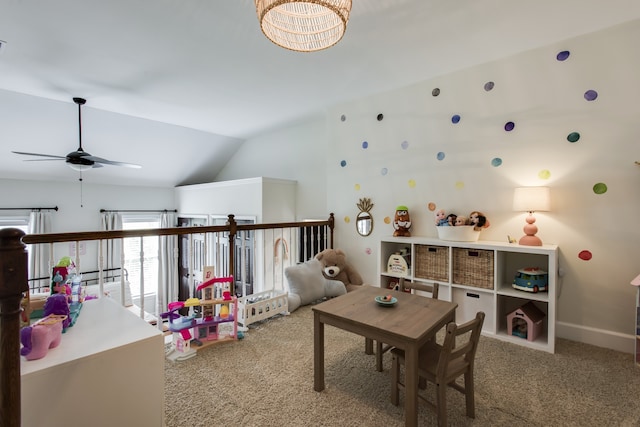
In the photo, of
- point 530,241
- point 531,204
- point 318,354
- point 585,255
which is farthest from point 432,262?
point 318,354

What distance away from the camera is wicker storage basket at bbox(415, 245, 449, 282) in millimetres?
2717

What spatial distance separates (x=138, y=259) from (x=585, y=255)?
6785 mm

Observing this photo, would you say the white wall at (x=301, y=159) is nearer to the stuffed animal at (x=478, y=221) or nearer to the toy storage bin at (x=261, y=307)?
the toy storage bin at (x=261, y=307)

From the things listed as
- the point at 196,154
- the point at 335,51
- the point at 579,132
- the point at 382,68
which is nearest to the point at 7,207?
the point at 196,154

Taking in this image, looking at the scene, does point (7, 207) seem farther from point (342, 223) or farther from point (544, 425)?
point (544, 425)

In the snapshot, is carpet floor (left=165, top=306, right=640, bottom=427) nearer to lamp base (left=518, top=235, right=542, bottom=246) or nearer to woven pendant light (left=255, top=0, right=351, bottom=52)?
lamp base (left=518, top=235, right=542, bottom=246)

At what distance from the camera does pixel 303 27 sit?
1.66 metres

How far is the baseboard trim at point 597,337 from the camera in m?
2.18

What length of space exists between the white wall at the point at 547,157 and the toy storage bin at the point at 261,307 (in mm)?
1137

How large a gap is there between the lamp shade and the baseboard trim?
98 centimetres

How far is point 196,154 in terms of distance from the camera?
540 centimetres

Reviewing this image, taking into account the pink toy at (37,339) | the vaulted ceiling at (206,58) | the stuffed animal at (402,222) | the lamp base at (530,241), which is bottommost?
the pink toy at (37,339)

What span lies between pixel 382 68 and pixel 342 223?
176 cm

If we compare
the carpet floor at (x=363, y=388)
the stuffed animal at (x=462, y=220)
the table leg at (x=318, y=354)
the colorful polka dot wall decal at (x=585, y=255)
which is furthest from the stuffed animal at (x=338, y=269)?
the colorful polka dot wall decal at (x=585, y=255)
